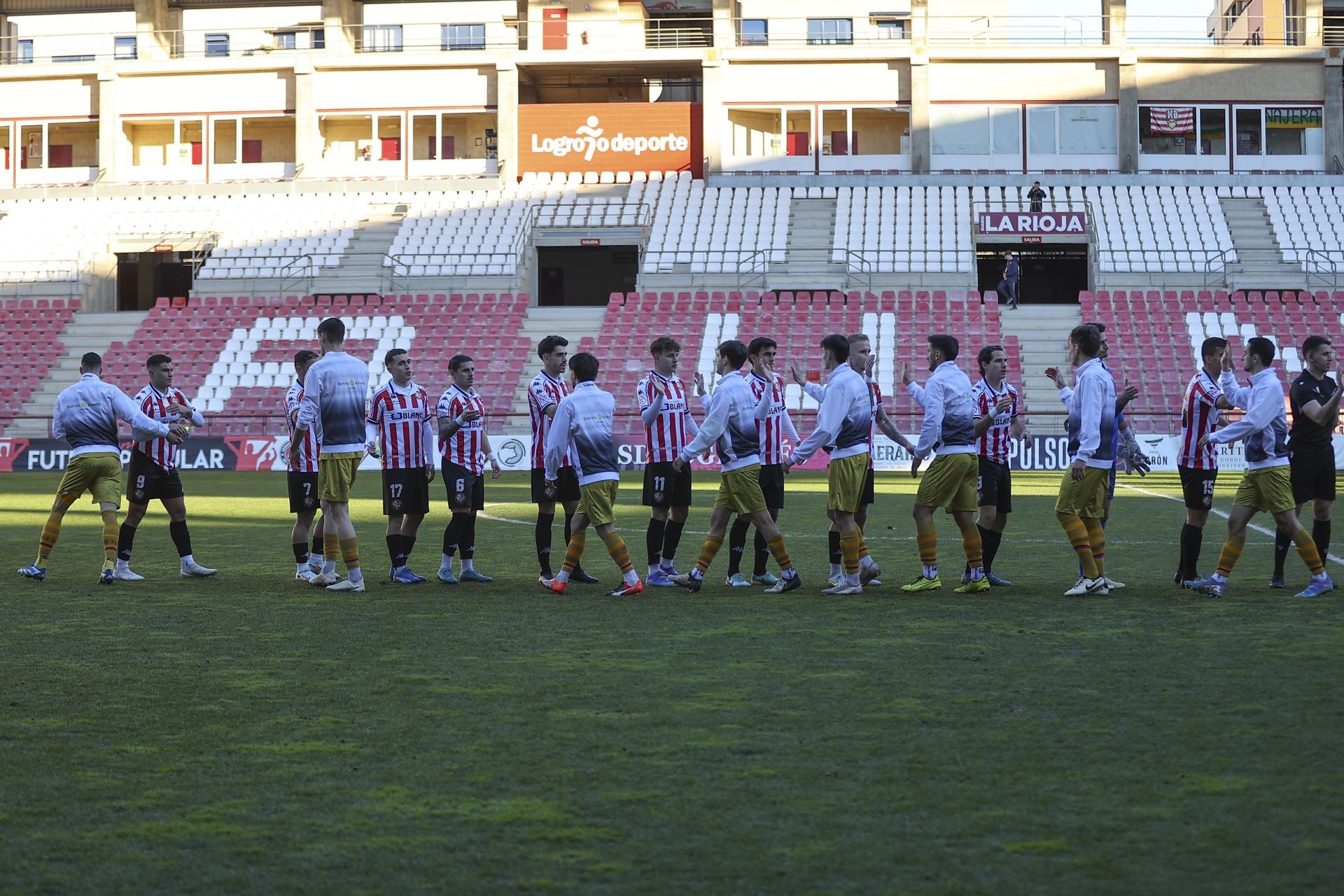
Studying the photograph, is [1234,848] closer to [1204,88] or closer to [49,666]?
[49,666]

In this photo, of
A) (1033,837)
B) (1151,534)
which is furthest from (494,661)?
(1151,534)

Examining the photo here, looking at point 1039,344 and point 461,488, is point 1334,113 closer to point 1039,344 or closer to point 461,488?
point 1039,344

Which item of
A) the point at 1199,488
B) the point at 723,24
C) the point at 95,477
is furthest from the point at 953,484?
the point at 723,24

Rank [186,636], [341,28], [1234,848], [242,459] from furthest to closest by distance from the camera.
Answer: [341,28] → [242,459] → [186,636] → [1234,848]

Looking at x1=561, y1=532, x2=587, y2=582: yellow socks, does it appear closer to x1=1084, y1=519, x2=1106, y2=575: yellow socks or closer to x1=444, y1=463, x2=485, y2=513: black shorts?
x1=444, y1=463, x2=485, y2=513: black shorts

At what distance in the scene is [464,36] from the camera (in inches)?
1807

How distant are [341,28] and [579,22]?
7754 millimetres

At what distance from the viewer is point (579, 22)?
44.8 metres

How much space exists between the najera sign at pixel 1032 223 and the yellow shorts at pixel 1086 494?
3017cm

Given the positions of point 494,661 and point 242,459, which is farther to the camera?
point 242,459

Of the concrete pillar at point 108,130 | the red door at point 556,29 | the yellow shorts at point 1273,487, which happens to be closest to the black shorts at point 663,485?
the yellow shorts at point 1273,487

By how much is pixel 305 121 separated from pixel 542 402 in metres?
36.0

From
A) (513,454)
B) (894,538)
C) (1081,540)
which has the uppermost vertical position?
(513,454)

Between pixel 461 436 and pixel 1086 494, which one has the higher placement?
pixel 461 436
